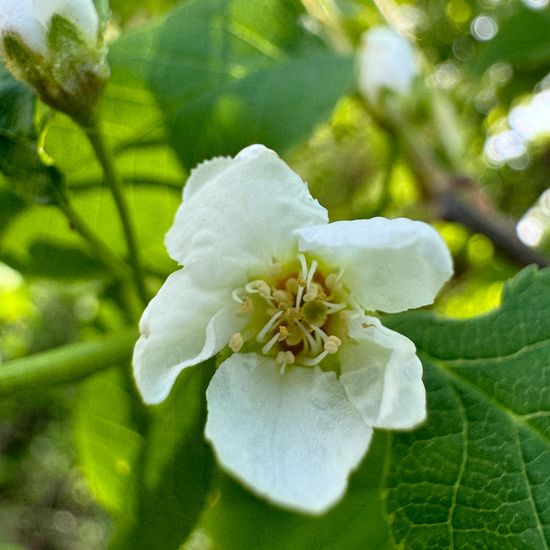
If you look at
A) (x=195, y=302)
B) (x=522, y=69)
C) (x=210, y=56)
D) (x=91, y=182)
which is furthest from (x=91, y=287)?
(x=522, y=69)

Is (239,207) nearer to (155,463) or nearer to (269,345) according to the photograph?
(269,345)

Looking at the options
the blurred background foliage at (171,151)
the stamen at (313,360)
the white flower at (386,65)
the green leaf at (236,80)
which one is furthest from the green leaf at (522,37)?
the stamen at (313,360)

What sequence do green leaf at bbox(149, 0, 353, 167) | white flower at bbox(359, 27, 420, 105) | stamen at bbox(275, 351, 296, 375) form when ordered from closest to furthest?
stamen at bbox(275, 351, 296, 375), green leaf at bbox(149, 0, 353, 167), white flower at bbox(359, 27, 420, 105)

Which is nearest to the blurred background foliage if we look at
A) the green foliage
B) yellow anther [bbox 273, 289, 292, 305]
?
the green foliage

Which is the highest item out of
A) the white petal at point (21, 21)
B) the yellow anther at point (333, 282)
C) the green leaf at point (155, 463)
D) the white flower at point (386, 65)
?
the white petal at point (21, 21)

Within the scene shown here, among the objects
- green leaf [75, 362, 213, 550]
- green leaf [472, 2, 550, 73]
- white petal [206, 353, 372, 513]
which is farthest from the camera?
green leaf [472, 2, 550, 73]

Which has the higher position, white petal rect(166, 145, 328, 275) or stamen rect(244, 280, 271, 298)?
white petal rect(166, 145, 328, 275)

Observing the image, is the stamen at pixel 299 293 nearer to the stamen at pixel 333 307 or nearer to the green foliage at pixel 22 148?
the stamen at pixel 333 307

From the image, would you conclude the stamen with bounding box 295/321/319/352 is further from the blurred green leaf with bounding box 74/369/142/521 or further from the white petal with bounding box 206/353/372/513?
the blurred green leaf with bounding box 74/369/142/521
